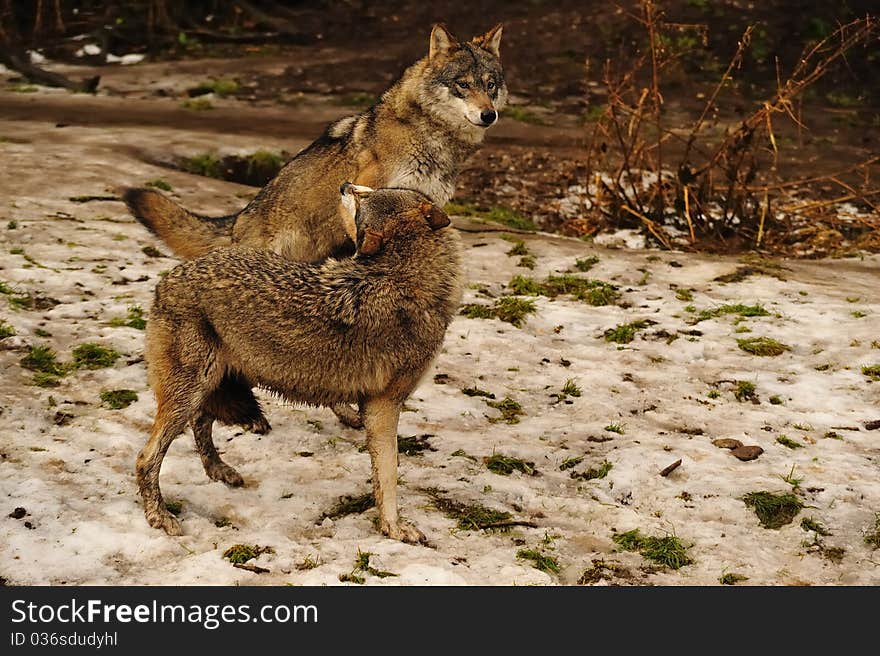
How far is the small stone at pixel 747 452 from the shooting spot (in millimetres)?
5680

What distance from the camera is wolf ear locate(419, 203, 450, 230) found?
4883 mm

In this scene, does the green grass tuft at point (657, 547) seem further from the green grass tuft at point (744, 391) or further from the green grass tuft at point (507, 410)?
the green grass tuft at point (744, 391)

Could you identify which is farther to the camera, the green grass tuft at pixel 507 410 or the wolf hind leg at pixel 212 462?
the green grass tuft at pixel 507 410

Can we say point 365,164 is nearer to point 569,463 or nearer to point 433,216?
point 433,216

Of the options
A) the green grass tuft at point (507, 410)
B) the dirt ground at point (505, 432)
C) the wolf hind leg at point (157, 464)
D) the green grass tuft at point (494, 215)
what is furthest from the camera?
the green grass tuft at point (494, 215)

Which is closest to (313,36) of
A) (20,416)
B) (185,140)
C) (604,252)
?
A: (185,140)

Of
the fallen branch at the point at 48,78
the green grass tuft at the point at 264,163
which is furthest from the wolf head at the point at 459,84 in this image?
the fallen branch at the point at 48,78

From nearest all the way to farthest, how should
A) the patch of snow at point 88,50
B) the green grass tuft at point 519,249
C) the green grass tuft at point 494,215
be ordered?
the green grass tuft at point 519,249, the green grass tuft at point 494,215, the patch of snow at point 88,50

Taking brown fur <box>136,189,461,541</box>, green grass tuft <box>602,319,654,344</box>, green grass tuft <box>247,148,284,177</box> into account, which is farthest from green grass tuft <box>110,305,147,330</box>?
green grass tuft <box>247,148,284,177</box>

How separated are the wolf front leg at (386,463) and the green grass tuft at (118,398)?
204cm

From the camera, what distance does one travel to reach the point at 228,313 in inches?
181

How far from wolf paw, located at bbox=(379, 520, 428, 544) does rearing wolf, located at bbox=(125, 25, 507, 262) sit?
2534 millimetres

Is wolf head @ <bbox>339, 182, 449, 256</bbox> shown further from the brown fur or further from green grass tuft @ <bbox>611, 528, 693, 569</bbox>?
green grass tuft @ <bbox>611, 528, 693, 569</bbox>

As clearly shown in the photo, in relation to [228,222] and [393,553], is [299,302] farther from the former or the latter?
[228,222]
